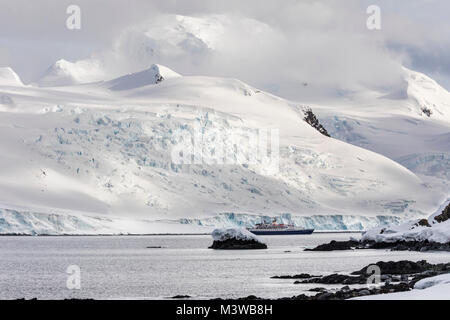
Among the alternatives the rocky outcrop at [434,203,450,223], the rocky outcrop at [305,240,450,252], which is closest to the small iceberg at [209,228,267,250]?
the rocky outcrop at [305,240,450,252]

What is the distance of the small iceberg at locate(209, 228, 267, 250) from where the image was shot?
84.2 metres

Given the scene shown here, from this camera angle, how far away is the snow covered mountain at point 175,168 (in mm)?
128750

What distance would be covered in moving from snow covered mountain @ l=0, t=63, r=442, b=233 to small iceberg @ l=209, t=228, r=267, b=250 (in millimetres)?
35878

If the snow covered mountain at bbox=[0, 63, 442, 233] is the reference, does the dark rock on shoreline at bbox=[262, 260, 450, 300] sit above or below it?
below

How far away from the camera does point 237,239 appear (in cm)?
8444

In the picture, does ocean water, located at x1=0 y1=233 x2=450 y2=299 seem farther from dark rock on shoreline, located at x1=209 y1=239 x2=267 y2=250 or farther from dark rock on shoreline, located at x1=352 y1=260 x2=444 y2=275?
dark rock on shoreline, located at x1=209 y1=239 x2=267 y2=250

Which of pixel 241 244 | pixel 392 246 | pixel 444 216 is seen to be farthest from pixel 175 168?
pixel 444 216

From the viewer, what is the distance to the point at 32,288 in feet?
138

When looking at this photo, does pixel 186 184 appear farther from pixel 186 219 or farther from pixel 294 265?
pixel 294 265

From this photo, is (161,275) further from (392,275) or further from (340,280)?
(392,275)

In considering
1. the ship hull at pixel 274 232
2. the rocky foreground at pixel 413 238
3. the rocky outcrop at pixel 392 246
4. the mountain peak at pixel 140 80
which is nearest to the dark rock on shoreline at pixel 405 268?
the rocky foreground at pixel 413 238

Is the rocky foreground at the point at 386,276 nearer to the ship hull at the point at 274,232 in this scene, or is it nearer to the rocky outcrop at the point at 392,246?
the rocky outcrop at the point at 392,246
